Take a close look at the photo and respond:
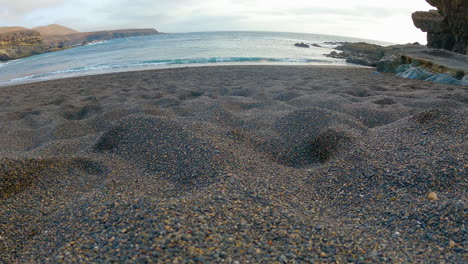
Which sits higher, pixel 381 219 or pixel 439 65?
pixel 439 65

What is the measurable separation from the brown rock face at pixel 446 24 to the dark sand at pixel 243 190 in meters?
11.4

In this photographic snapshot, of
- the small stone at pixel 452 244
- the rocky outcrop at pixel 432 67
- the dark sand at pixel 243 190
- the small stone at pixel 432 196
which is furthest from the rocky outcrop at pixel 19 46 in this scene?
the small stone at pixel 452 244

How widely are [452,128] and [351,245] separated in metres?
2.28

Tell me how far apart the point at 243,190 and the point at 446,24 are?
56.4ft

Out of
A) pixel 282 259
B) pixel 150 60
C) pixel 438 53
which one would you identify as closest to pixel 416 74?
pixel 438 53

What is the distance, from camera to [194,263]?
4.50 feet

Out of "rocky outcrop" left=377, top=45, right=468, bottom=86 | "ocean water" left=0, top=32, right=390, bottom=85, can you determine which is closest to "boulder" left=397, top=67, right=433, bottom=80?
"rocky outcrop" left=377, top=45, right=468, bottom=86

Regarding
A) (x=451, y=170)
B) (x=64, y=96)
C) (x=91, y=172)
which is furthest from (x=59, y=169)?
(x=64, y=96)

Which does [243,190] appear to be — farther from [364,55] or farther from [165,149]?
[364,55]

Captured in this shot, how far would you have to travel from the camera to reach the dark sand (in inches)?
61.5

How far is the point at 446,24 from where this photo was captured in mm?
14234

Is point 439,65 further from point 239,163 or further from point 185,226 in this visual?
point 185,226

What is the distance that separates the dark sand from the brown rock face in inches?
449

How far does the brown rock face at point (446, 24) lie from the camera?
40.4ft
